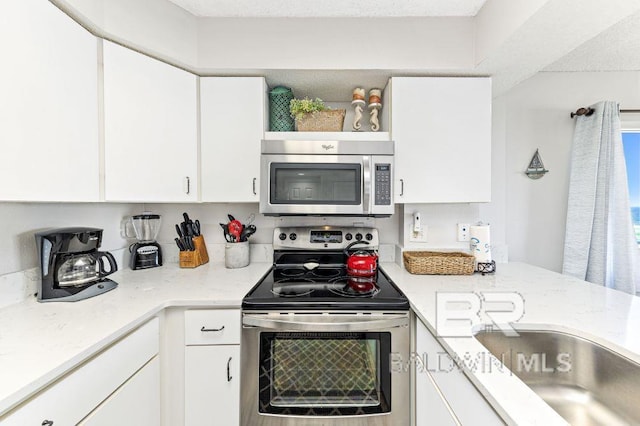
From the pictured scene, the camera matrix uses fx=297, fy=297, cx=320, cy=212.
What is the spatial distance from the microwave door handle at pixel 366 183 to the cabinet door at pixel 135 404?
1255 millimetres

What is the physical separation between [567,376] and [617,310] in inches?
14.4

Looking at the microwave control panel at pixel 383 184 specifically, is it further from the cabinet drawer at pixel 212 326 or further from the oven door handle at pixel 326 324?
the cabinet drawer at pixel 212 326

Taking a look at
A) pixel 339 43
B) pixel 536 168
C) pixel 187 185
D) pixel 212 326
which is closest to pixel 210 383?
pixel 212 326

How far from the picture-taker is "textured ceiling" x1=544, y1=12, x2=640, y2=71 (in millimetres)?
1706

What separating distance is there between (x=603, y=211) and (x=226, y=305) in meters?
2.53

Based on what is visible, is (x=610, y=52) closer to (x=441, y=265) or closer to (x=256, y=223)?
(x=441, y=265)

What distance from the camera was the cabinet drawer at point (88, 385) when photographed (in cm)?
74

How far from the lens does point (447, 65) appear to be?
166 centimetres

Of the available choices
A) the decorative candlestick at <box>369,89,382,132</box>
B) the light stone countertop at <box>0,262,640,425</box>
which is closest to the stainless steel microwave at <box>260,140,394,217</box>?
the decorative candlestick at <box>369,89,382,132</box>

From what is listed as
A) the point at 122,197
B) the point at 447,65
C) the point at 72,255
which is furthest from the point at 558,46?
the point at 72,255

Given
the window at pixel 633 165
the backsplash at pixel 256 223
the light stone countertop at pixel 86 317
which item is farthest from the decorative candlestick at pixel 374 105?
the window at pixel 633 165

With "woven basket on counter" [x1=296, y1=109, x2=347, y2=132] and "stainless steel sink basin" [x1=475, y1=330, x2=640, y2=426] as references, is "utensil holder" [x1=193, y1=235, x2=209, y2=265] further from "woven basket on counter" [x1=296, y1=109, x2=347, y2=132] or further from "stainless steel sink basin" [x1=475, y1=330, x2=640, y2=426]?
"stainless steel sink basin" [x1=475, y1=330, x2=640, y2=426]

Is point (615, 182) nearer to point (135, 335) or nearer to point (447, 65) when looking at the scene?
point (447, 65)

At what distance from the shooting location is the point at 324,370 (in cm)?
134
